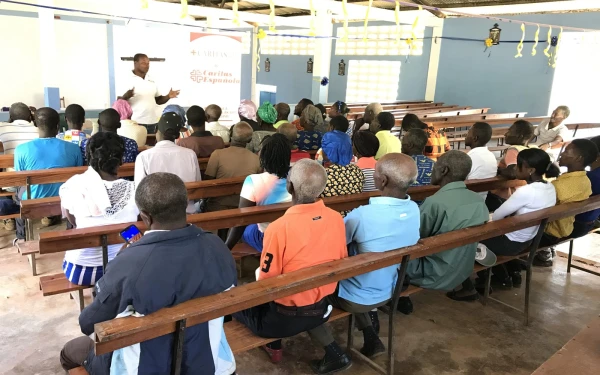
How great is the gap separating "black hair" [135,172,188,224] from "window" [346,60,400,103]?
11.2 metres

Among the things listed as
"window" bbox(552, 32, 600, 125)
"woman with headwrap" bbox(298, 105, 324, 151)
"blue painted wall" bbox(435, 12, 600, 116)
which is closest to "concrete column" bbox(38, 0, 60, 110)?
"woman with headwrap" bbox(298, 105, 324, 151)

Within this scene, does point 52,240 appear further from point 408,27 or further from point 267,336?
point 408,27

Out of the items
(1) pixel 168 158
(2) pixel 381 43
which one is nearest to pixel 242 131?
(1) pixel 168 158

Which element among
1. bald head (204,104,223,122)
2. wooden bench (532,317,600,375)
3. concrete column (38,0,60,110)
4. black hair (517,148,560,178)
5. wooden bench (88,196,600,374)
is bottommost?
wooden bench (532,317,600,375)

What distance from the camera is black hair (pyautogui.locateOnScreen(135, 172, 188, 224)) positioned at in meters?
1.49

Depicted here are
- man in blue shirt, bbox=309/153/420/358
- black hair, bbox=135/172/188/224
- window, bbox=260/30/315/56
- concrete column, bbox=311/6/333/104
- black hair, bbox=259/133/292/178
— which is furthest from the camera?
window, bbox=260/30/315/56

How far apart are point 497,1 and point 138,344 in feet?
32.5

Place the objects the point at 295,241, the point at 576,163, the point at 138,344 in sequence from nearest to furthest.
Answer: the point at 138,344 < the point at 295,241 < the point at 576,163

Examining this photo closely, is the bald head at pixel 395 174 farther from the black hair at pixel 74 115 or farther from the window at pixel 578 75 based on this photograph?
the window at pixel 578 75

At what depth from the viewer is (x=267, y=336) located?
1.98 meters

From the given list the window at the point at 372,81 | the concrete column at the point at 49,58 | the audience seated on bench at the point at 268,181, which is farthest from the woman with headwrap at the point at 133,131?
the window at the point at 372,81

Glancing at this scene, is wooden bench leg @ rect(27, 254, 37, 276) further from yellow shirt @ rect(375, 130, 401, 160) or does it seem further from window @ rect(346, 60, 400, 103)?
window @ rect(346, 60, 400, 103)

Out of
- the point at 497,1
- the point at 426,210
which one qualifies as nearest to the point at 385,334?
the point at 426,210

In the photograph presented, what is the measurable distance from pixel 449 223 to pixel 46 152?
2.69 m
